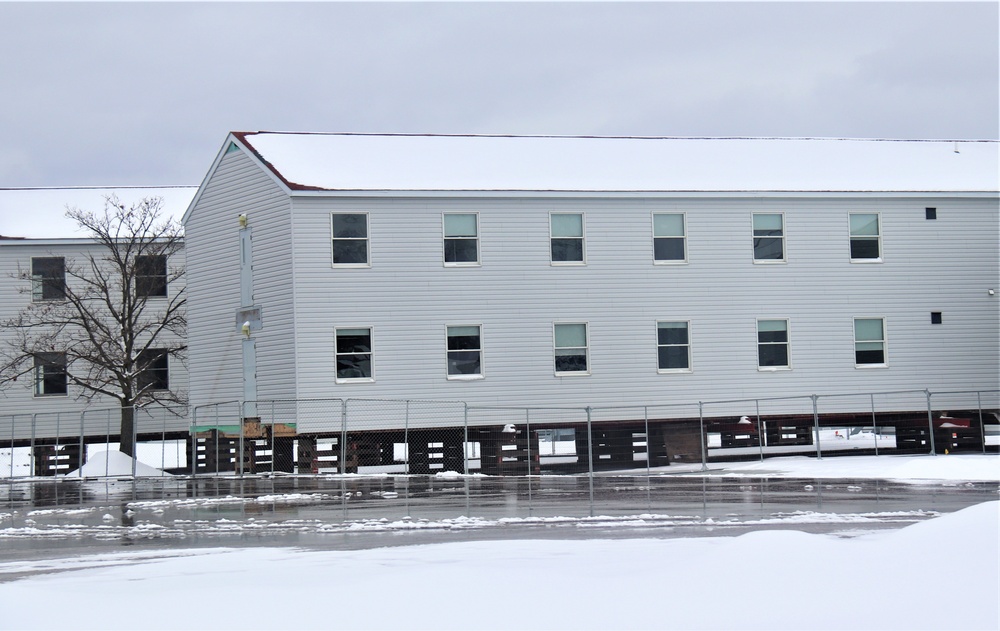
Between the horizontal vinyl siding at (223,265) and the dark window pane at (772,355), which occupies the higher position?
the horizontal vinyl siding at (223,265)

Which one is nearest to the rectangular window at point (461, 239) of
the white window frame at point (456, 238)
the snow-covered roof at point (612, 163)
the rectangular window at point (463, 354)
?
the white window frame at point (456, 238)

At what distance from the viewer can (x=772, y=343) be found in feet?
104

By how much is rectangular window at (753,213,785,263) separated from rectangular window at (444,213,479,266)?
26.2 ft

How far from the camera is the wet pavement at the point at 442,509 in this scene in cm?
1578

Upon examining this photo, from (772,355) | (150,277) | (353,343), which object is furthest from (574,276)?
(150,277)

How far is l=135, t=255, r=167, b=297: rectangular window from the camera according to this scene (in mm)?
38253

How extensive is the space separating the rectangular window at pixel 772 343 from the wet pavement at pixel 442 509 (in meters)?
6.74

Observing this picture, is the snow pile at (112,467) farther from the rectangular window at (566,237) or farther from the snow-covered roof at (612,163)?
the rectangular window at (566,237)

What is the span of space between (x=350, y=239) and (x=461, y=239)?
9.81 feet

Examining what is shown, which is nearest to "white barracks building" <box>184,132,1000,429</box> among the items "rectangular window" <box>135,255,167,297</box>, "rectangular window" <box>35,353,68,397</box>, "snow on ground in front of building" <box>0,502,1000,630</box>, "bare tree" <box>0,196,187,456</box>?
"rectangular window" <box>135,255,167,297</box>

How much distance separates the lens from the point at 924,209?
3234 cm

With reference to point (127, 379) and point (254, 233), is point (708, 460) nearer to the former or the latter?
point (254, 233)

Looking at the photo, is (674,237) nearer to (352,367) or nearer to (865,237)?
(865,237)

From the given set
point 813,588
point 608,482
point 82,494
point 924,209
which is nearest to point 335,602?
point 813,588
